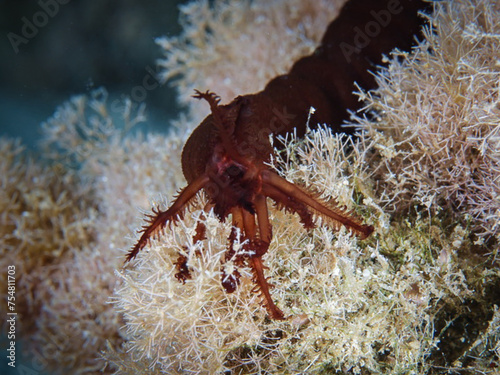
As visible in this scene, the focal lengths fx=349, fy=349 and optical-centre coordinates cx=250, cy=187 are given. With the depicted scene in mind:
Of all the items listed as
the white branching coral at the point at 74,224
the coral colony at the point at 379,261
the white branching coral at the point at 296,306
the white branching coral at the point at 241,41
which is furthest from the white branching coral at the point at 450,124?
the white branching coral at the point at 74,224

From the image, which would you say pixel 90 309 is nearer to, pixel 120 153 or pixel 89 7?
pixel 120 153

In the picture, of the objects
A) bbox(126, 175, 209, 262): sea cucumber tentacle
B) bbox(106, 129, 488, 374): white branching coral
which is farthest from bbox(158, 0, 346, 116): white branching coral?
bbox(126, 175, 209, 262): sea cucumber tentacle

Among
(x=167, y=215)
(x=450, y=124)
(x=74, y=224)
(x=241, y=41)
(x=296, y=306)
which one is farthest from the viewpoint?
(x=241, y=41)

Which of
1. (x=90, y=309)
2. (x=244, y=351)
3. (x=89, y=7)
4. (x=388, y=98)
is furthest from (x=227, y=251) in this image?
(x=89, y=7)

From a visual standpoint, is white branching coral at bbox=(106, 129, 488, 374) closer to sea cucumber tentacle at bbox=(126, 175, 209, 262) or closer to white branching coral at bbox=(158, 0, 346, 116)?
sea cucumber tentacle at bbox=(126, 175, 209, 262)

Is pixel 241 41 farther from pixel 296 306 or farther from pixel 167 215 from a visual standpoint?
pixel 296 306

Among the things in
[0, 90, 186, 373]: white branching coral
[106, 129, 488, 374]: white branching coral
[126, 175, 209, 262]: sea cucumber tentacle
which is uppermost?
[0, 90, 186, 373]: white branching coral

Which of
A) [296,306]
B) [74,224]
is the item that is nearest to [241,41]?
[74,224]
